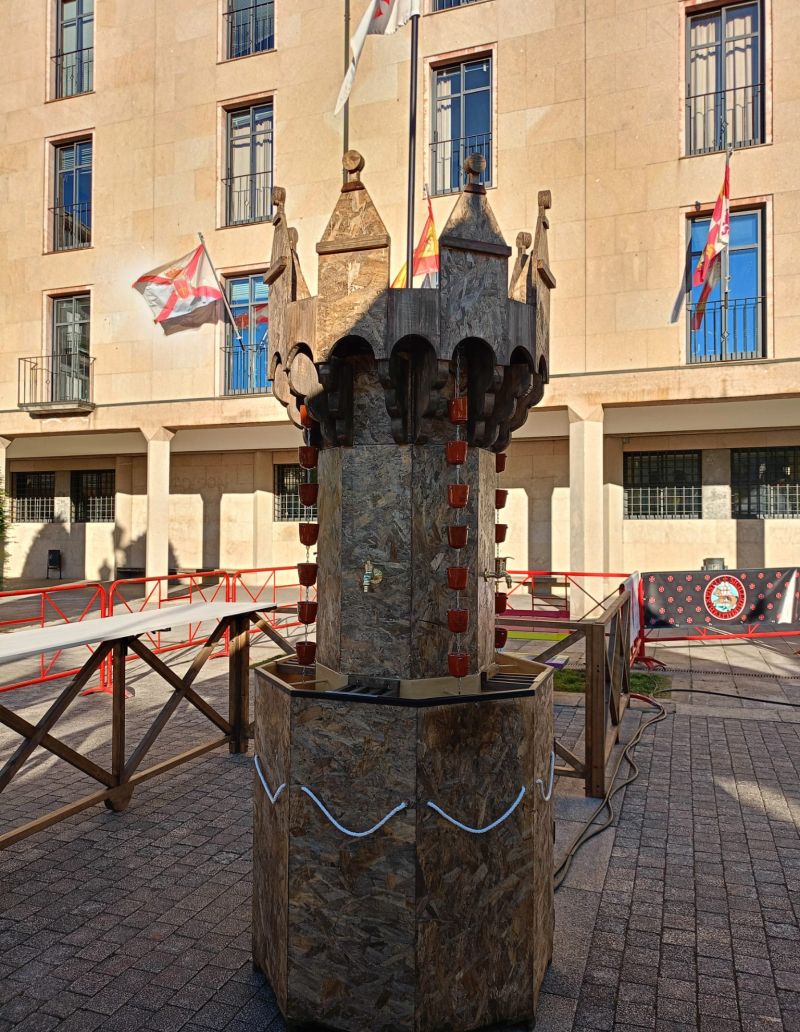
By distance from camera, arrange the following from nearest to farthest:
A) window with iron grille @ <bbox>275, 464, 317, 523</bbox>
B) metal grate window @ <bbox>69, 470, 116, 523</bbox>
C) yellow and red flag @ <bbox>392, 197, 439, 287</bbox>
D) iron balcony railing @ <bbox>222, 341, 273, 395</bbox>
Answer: yellow and red flag @ <bbox>392, 197, 439, 287</bbox>
iron balcony railing @ <bbox>222, 341, 273, 395</bbox>
window with iron grille @ <bbox>275, 464, 317, 523</bbox>
metal grate window @ <bbox>69, 470, 116, 523</bbox>

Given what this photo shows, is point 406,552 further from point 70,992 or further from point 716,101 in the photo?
point 716,101

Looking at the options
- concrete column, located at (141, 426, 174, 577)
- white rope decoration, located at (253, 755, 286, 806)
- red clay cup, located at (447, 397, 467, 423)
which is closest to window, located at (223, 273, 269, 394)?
concrete column, located at (141, 426, 174, 577)

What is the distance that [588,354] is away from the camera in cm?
1630

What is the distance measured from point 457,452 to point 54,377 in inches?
830

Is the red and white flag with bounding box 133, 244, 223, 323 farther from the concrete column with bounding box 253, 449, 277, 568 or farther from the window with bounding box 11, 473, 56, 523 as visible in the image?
the window with bounding box 11, 473, 56, 523

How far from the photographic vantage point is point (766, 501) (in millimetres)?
18562

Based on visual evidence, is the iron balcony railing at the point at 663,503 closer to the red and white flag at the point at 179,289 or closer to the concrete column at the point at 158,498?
the red and white flag at the point at 179,289

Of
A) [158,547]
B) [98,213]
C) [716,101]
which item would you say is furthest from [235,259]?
[716,101]

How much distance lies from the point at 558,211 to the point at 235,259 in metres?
8.42

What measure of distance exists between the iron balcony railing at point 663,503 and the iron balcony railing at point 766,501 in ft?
3.01

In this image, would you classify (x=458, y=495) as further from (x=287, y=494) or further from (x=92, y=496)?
(x=92, y=496)

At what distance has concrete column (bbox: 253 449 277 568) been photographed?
77.3ft

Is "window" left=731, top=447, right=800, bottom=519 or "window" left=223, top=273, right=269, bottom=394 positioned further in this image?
"window" left=223, top=273, right=269, bottom=394

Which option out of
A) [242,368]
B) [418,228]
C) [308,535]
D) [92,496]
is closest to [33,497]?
[92,496]
